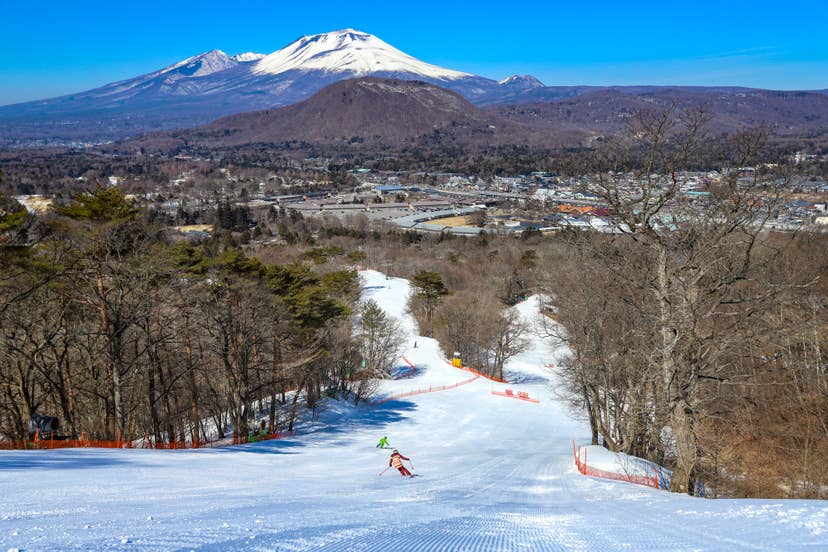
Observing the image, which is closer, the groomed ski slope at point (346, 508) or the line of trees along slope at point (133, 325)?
the groomed ski slope at point (346, 508)

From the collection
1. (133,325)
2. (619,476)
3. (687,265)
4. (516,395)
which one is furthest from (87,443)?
(516,395)

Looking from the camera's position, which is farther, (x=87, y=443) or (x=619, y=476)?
(x=87, y=443)

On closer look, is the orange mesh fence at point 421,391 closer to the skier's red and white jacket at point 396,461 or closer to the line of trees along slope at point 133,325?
the line of trees along slope at point 133,325

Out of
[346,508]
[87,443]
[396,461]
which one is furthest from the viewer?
[87,443]

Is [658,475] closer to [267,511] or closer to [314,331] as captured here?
[267,511]

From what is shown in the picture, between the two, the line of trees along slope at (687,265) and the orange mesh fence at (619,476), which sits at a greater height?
the line of trees along slope at (687,265)

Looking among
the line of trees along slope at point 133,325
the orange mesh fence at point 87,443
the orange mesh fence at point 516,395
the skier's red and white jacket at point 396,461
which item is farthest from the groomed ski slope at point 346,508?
the orange mesh fence at point 516,395

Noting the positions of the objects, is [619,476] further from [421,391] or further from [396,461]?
[421,391]

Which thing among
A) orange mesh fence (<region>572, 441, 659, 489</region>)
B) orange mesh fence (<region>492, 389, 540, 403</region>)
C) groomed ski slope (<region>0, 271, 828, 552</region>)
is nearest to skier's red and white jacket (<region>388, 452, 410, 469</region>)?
groomed ski slope (<region>0, 271, 828, 552</region>)
